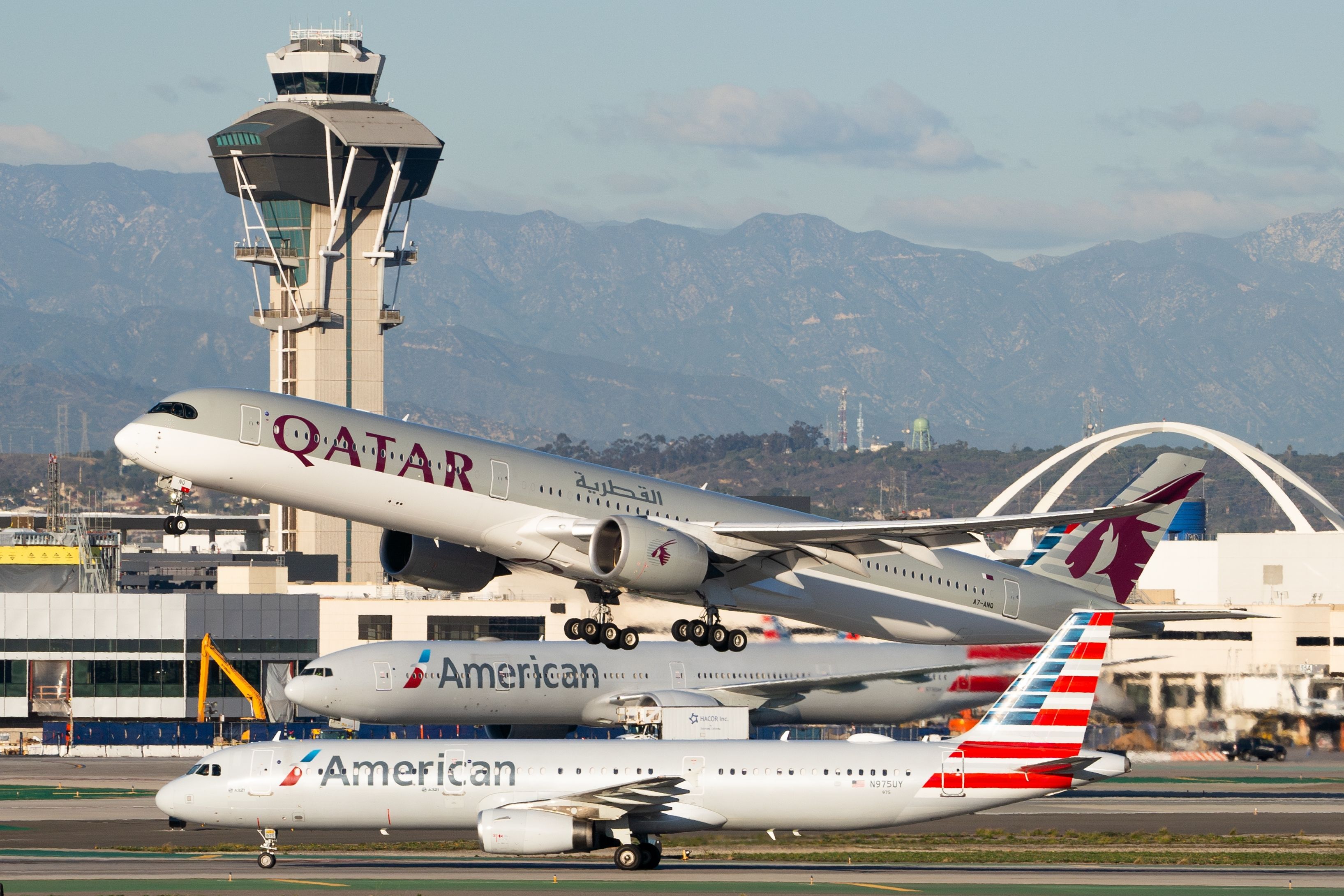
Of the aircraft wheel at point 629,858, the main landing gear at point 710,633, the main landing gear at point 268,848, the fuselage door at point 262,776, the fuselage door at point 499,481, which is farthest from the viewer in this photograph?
the main landing gear at point 268,848

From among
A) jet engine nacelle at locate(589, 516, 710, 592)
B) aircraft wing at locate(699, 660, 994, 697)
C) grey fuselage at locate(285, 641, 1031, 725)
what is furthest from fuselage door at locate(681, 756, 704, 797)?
aircraft wing at locate(699, 660, 994, 697)

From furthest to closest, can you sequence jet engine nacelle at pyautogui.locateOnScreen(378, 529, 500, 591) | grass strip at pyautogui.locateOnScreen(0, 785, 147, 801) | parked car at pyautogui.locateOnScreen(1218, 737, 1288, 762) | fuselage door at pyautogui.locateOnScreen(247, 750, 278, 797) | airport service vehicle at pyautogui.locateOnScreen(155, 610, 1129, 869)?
parked car at pyautogui.locateOnScreen(1218, 737, 1288, 762), grass strip at pyautogui.locateOnScreen(0, 785, 147, 801), jet engine nacelle at pyautogui.locateOnScreen(378, 529, 500, 591), fuselage door at pyautogui.locateOnScreen(247, 750, 278, 797), airport service vehicle at pyautogui.locateOnScreen(155, 610, 1129, 869)

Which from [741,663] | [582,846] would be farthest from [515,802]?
[741,663]

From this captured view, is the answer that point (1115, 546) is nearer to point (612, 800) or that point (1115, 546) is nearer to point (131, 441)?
point (612, 800)

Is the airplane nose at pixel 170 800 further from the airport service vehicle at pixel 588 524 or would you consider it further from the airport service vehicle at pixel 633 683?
the airport service vehicle at pixel 633 683

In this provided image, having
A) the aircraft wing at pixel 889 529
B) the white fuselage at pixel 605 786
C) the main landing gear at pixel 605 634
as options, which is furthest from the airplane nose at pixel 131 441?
the aircraft wing at pixel 889 529

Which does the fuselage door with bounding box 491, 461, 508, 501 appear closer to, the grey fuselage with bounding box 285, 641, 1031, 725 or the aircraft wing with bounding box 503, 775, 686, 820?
the aircraft wing with bounding box 503, 775, 686, 820

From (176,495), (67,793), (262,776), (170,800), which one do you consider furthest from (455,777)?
(67,793)

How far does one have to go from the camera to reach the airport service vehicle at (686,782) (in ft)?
165

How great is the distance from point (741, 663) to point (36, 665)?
198ft

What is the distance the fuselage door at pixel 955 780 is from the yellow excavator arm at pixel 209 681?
207ft

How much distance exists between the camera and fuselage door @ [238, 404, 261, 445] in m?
44.5

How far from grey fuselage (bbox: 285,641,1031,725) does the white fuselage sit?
21.5m

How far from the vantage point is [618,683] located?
74.6 m
